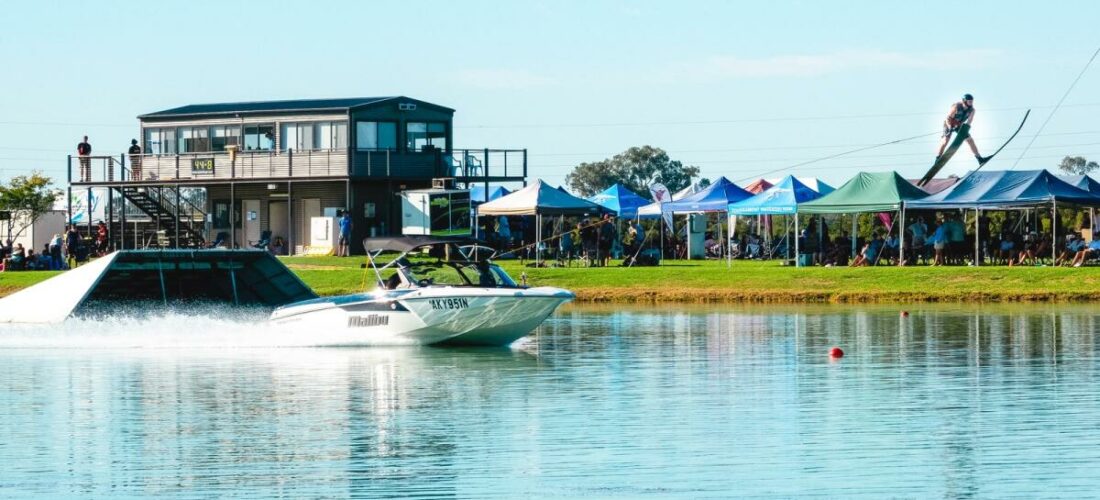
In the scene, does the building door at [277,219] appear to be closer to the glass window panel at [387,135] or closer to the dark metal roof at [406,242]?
the glass window panel at [387,135]

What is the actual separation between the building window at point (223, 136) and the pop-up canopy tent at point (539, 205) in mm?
15364

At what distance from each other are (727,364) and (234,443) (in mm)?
11123

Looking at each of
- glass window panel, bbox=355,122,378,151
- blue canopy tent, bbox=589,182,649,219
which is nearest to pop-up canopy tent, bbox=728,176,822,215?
blue canopy tent, bbox=589,182,649,219

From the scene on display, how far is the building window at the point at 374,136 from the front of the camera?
70.6m

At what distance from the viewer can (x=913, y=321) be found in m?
40.3

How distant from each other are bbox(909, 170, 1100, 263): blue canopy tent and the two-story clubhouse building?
22924 millimetres

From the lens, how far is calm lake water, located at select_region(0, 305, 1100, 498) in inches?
733

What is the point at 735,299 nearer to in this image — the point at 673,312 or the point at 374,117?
the point at 673,312

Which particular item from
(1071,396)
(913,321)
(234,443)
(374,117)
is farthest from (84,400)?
(374,117)

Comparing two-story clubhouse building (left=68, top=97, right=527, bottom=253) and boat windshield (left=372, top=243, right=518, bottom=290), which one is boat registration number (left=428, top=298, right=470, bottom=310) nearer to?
boat windshield (left=372, top=243, right=518, bottom=290)

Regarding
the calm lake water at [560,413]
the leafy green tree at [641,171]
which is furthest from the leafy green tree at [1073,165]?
the calm lake water at [560,413]

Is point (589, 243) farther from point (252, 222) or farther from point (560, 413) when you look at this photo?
point (560, 413)

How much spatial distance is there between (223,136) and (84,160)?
242 inches

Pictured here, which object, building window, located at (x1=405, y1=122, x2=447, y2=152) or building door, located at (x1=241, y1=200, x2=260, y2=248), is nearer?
building window, located at (x1=405, y1=122, x2=447, y2=152)
